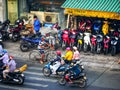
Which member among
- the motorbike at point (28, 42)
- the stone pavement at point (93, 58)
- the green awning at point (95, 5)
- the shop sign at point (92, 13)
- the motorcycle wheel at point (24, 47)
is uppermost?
the green awning at point (95, 5)

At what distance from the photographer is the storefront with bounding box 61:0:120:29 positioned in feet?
80.0

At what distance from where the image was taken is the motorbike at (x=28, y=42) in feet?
83.5

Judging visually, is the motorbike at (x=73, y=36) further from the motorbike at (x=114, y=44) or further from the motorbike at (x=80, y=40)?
the motorbike at (x=114, y=44)

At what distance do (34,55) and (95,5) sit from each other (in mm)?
5089

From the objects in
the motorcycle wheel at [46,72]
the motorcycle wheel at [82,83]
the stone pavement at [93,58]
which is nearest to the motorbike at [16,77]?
the motorcycle wheel at [46,72]

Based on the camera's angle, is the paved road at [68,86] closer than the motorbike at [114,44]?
Yes

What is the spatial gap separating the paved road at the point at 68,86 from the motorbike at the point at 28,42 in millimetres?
2937

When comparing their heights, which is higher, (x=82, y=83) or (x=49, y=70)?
(x=49, y=70)

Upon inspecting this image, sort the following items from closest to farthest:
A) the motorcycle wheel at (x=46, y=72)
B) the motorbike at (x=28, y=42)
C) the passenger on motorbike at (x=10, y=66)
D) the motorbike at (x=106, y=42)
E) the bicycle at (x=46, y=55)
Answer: the passenger on motorbike at (x=10, y=66) → the motorcycle wheel at (x=46, y=72) → the bicycle at (x=46, y=55) → the motorbike at (x=106, y=42) → the motorbike at (x=28, y=42)

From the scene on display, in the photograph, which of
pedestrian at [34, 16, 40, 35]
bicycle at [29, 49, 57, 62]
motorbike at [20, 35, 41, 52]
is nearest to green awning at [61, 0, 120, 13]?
pedestrian at [34, 16, 40, 35]

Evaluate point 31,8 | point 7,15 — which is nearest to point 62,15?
point 31,8

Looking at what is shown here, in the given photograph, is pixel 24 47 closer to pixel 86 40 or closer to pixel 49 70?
pixel 86 40

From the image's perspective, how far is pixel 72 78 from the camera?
1972 centimetres

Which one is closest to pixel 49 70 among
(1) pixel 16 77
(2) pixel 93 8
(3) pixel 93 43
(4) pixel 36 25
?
(1) pixel 16 77
